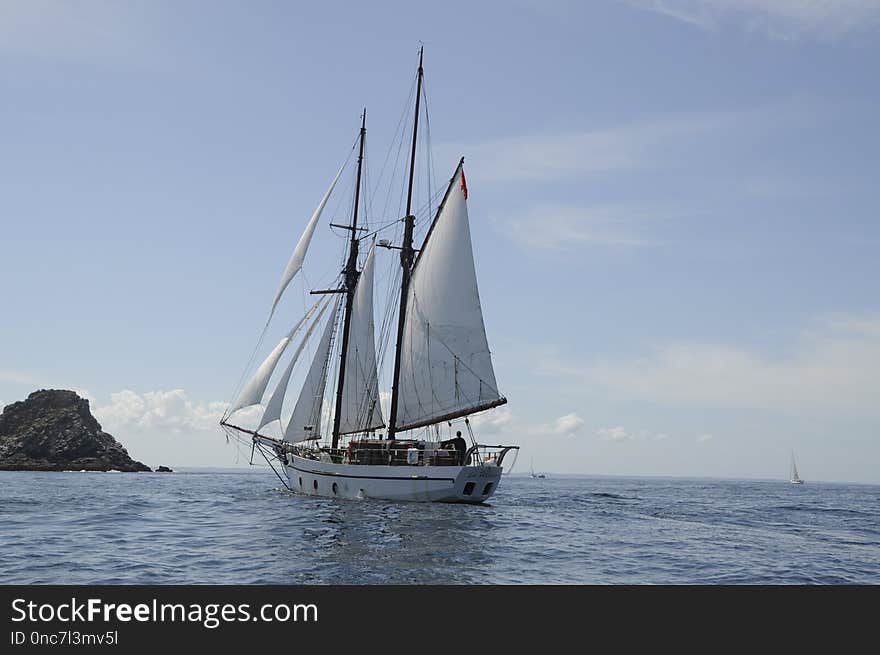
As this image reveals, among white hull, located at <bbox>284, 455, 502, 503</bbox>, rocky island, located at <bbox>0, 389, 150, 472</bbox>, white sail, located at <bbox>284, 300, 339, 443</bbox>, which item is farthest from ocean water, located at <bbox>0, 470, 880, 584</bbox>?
rocky island, located at <bbox>0, 389, 150, 472</bbox>

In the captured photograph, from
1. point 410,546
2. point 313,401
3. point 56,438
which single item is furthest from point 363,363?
point 56,438

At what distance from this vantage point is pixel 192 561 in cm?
2600

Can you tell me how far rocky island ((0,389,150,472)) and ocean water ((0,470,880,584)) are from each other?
11173cm

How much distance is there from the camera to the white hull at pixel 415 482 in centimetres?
4981

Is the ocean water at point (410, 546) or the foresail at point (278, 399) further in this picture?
the foresail at point (278, 399)

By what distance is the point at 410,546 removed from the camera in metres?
29.7

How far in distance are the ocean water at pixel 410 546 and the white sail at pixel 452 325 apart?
860 centimetres

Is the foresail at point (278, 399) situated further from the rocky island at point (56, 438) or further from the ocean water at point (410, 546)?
the rocky island at point (56, 438)

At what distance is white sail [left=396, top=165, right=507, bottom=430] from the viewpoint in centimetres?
5409

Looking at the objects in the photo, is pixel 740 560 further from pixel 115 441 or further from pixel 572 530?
pixel 115 441

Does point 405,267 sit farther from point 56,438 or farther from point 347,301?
point 56,438

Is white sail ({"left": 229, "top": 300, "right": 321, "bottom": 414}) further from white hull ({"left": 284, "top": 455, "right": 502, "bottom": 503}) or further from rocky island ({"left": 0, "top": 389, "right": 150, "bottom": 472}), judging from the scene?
rocky island ({"left": 0, "top": 389, "right": 150, "bottom": 472})

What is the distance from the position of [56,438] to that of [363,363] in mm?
118343

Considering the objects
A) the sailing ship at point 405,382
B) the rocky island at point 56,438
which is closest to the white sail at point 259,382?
the sailing ship at point 405,382
